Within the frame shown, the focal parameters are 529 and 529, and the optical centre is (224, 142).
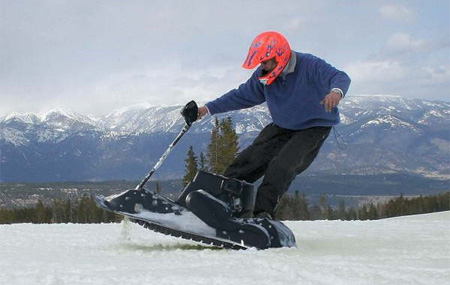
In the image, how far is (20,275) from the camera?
2889 mm

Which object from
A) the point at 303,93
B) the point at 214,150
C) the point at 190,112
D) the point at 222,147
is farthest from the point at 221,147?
the point at 303,93

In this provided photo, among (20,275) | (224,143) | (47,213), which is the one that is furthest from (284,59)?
(47,213)

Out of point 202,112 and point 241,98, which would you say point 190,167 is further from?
point 202,112

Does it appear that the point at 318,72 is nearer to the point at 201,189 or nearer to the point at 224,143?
the point at 201,189

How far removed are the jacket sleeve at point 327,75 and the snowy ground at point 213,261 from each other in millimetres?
1509

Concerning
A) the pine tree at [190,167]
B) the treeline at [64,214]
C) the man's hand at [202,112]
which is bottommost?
the treeline at [64,214]

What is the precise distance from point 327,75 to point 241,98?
115 cm

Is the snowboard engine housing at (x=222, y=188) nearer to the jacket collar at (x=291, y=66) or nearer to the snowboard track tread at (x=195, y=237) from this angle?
the snowboard track tread at (x=195, y=237)

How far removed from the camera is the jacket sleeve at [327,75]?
16.0 ft

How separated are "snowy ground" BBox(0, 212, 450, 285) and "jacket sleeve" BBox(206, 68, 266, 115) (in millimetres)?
1546

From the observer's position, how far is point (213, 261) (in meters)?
3.52

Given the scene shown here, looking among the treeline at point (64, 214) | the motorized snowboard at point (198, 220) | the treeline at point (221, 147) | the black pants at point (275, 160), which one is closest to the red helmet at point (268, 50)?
the black pants at point (275, 160)

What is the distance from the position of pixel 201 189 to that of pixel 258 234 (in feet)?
2.34

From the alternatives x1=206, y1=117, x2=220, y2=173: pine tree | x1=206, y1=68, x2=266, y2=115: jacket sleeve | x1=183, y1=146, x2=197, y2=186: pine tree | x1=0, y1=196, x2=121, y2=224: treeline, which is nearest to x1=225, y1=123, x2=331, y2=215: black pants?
x1=206, y1=68, x2=266, y2=115: jacket sleeve
